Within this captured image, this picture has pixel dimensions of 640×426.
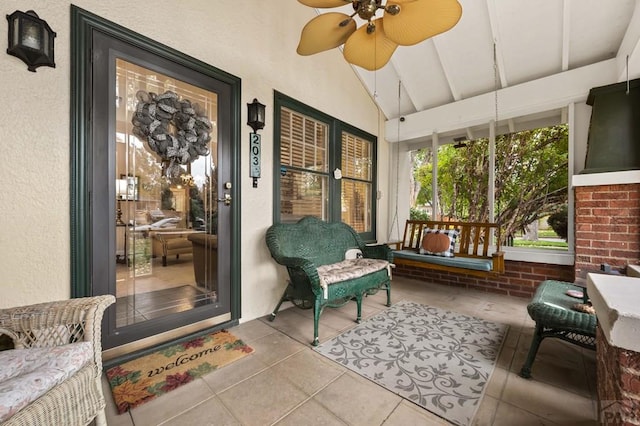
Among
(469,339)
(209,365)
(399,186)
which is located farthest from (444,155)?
(209,365)

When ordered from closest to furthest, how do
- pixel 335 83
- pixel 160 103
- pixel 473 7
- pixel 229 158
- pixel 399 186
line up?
pixel 160 103
pixel 229 158
pixel 473 7
pixel 335 83
pixel 399 186

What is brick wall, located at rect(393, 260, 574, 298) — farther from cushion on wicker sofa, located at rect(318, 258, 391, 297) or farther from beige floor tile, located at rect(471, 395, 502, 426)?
beige floor tile, located at rect(471, 395, 502, 426)

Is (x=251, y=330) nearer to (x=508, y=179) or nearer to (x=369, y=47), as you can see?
(x=369, y=47)

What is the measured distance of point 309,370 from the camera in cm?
175

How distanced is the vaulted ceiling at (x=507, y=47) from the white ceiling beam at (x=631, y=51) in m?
0.01

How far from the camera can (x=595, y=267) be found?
107 inches

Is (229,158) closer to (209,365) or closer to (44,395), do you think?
(209,365)

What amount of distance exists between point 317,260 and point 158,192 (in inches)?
66.3

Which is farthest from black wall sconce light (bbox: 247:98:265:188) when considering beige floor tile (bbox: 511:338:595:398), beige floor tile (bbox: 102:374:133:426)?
beige floor tile (bbox: 511:338:595:398)

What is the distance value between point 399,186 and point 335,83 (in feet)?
7.08

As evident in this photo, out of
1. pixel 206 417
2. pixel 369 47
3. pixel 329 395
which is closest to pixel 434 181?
pixel 369 47

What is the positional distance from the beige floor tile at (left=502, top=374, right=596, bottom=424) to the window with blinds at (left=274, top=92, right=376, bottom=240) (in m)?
2.33

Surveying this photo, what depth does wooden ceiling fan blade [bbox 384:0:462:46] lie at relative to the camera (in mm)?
1491

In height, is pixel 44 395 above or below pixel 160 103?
below
